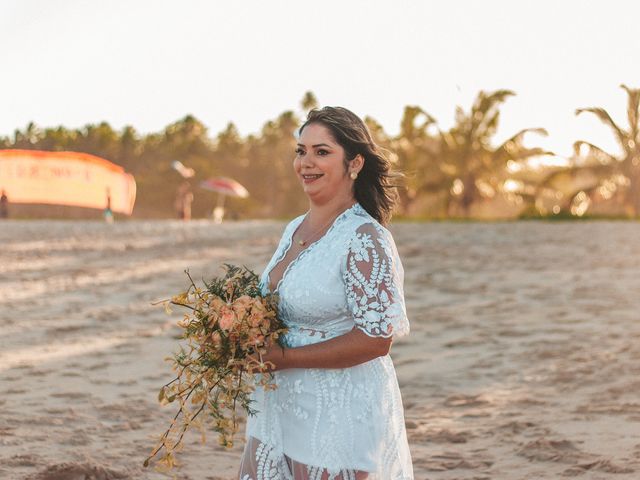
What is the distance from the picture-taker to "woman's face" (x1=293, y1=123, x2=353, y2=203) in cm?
269

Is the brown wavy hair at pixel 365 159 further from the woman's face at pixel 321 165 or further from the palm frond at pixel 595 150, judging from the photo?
the palm frond at pixel 595 150

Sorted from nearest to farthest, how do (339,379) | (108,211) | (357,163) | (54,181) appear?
1. (339,379)
2. (357,163)
3. (108,211)
4. (54,181)

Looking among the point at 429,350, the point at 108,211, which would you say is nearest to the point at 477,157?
the point at 108,211

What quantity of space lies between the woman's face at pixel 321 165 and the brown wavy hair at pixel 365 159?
0.02 meters

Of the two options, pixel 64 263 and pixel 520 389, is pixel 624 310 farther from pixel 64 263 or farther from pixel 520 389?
pixel 64 263

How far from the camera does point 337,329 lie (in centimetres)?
262

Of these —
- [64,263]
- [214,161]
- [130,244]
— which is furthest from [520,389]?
[214,161]

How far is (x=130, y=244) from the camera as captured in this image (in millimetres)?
16031

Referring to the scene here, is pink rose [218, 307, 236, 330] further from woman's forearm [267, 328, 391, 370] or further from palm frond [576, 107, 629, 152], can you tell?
palm frond [576, 107, 629, 152]

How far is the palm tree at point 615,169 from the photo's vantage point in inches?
1195

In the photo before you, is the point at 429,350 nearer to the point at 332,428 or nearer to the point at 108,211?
the point at 332,428

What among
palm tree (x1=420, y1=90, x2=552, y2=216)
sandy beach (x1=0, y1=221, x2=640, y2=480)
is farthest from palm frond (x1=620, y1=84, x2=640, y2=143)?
sandy beach (x1=0, y1=221, x2=640, y2=480)

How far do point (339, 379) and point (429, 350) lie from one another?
6.61 metres

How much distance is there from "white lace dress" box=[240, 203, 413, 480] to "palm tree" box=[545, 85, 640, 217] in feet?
93.1
